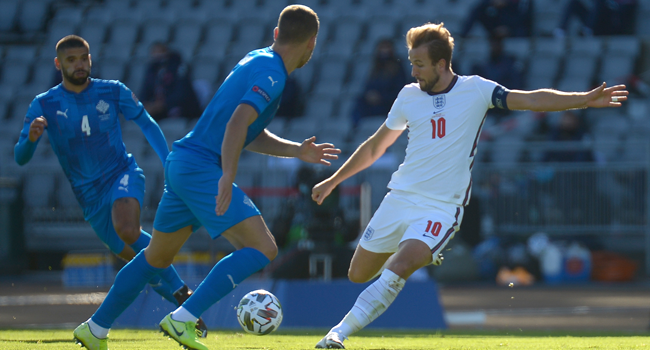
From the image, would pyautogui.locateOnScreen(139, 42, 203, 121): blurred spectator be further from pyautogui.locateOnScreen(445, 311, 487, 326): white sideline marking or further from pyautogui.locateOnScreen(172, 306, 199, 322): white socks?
pyautogui.locateOnScreen(172, 306, 199, 322): white socks

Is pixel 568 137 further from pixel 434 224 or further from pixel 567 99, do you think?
pixel 434 224

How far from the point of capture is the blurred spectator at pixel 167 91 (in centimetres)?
1491

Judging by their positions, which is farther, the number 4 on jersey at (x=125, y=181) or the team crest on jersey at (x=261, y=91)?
the number 4 on jersey at (x=125, y=181)

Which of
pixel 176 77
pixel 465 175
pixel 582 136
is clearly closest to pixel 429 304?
pixel 465 175

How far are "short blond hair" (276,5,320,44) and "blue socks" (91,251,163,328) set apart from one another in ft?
5.23

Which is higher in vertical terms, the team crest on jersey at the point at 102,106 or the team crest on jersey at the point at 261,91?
the team crest on jersey at the point at 261,91

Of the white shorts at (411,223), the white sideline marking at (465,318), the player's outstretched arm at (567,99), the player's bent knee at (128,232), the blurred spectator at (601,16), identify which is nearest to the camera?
the player's outstretched arm at (567,99)

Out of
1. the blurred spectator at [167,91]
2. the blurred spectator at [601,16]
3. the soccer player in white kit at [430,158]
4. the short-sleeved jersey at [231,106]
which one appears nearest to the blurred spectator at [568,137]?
the blurred spectator at [601,16]

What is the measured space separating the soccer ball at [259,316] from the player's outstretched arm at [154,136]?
1279 millimetres

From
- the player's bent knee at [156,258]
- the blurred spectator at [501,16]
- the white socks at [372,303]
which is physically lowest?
the white socks at [372,303]

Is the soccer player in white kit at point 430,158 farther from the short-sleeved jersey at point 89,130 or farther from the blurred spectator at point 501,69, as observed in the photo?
the blurred spectator at point 501,69

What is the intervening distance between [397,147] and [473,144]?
7.71m

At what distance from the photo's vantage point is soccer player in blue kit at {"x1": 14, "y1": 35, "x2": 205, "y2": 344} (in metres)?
6.68

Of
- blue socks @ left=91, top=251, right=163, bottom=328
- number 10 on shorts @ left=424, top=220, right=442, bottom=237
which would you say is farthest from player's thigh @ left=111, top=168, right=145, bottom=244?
number 10 on shorts @ left=424, top=220, right=442, bottom=237
